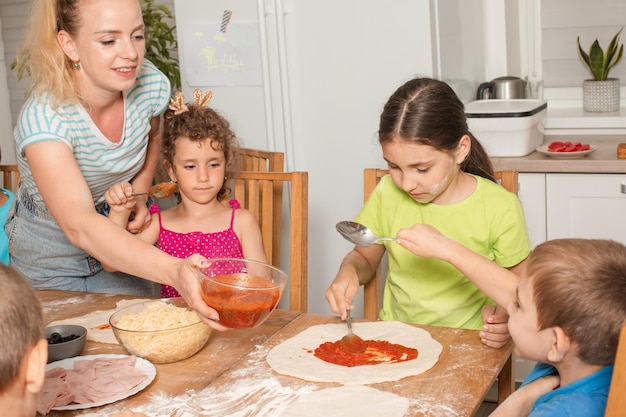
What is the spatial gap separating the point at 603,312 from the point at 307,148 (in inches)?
73.0

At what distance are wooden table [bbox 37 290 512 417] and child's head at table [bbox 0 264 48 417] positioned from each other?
277mm

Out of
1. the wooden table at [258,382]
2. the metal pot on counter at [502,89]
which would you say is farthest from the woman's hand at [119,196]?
the metal pot on counter at [502,89]

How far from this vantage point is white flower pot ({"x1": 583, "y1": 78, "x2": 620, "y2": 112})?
3223 millimetres

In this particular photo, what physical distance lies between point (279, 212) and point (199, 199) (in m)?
0.23

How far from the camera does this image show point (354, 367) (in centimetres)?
150

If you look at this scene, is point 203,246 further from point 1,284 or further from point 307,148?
point 1,284

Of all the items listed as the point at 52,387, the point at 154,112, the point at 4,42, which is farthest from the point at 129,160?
the point at 4,42

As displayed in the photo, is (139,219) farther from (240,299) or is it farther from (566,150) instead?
(566,150)

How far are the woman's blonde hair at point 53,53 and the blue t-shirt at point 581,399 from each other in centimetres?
133

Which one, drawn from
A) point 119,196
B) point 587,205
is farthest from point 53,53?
point 587,205

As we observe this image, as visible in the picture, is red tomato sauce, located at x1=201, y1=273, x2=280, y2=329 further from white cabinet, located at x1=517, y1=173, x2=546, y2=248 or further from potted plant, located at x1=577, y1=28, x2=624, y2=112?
potted plant, located at x1=577, y1=28, x2=624, y2=112

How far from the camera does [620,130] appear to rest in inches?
122

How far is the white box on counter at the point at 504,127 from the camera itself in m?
2.69

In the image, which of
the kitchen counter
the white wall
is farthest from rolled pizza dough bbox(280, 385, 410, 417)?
the white wall
